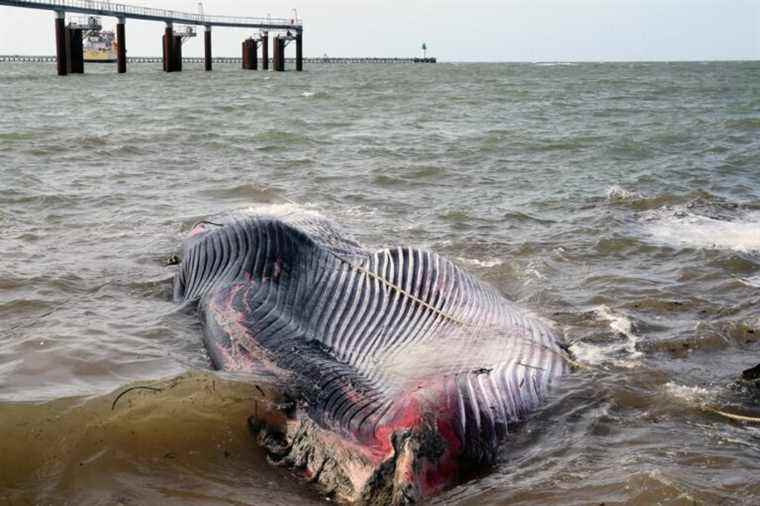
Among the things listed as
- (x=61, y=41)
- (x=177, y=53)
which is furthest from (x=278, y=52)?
(x=61, y=41)

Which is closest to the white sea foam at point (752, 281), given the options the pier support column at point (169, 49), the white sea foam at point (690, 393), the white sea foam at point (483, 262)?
the white sea foam at point (483, 262)

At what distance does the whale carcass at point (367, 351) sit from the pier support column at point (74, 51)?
56.7m

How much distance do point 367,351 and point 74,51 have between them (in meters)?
62.0

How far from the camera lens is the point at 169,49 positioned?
71.6m

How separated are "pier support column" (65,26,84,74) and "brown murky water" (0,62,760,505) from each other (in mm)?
37705

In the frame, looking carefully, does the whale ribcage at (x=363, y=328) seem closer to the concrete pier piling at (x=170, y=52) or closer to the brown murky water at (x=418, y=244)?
the brown murky water at (x=418, y=244)

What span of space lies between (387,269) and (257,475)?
227 cm

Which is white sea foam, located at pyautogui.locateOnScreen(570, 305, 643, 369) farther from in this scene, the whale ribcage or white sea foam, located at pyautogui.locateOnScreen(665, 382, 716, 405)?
white sea foam, located at pyautogui.locateOnScreen(665, 382, 716, 405)

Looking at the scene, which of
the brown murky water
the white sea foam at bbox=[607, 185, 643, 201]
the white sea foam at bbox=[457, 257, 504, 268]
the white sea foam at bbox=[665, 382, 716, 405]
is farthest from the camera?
the white sea foam at bbox=[607, 185, 643, 201]

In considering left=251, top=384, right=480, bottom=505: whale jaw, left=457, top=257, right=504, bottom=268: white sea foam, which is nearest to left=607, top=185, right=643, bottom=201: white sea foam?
left=457, top=257, right=504, bottom=268: white sea foam

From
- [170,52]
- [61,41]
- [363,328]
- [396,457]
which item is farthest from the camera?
[170,52]

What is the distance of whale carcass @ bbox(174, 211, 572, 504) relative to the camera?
4410 mm

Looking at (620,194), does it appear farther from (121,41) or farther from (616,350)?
(121,41)

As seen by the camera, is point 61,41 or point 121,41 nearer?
point 61,41
